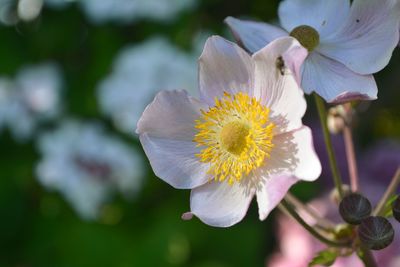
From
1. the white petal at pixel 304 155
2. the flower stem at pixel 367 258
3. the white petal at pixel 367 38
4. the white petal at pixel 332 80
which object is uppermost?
the white petal at pixel 367 38

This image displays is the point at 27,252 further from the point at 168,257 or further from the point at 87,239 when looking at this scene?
the point at 168,257

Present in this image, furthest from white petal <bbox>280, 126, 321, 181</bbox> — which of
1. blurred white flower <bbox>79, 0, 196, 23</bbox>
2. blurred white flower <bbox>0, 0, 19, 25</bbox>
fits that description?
blurred white flower <bbox>0, 0, 19, 25</bbox>

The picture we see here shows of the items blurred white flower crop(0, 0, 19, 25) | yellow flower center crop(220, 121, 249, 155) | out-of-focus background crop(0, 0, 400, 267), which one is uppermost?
yellow flower center crop(220, 121, 249, 155)

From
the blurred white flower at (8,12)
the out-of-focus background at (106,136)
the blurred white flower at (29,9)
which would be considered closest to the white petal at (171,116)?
the out-of-focus background at (106,136)

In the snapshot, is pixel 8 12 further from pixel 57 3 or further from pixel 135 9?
pixel 135 9

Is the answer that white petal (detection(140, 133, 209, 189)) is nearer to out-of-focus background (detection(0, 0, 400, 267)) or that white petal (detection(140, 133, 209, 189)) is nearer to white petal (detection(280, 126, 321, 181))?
white petal (detection(280, 126, 321, 181))

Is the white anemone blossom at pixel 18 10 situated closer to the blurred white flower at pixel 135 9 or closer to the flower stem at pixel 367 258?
the blurred white flower at pixel 135 9
